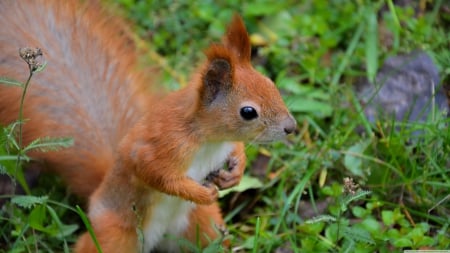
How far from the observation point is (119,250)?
229cm

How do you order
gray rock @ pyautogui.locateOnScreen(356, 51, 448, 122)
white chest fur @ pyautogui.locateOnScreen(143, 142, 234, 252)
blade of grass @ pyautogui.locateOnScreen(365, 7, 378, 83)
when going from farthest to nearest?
blade of grass @ pyautogui.locateOnScreen(365, 7, 378, 83) → gray rock @ pyautogui.locateOnScreen(356, 51, 448, 122) → white chest fur @ pyautogui.locateOnScreen(143, 142, 234, 252)

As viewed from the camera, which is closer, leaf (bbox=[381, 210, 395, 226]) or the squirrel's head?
the squirrel's head

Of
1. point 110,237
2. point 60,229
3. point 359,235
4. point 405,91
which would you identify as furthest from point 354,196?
point 405,91

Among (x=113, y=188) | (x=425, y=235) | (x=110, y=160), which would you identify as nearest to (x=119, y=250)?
(x=113, y=188)

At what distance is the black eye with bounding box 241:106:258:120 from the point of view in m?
2.09

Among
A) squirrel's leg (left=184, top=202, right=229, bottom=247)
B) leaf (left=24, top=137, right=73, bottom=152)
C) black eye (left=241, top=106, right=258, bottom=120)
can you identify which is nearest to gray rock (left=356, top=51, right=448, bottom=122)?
squirrel's leg (left=184, top=202, right=229, bottom=247)

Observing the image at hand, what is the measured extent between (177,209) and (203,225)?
164 mm

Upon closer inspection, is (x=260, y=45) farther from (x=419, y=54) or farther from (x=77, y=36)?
(x=77, y=36)

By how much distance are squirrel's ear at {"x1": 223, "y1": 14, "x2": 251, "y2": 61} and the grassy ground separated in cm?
48

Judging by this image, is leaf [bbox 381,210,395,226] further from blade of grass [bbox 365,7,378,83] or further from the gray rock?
blade of grass [bbox 365,7,378,83]

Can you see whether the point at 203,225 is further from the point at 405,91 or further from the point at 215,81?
the point at 405,91

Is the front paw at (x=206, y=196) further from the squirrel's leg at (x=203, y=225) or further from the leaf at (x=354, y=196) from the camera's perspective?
the leaf at (x=354, y=196)

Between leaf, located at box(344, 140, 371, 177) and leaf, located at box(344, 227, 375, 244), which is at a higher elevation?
leaf, located at box(344, 227, 375, 244)

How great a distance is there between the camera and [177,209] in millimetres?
2346
